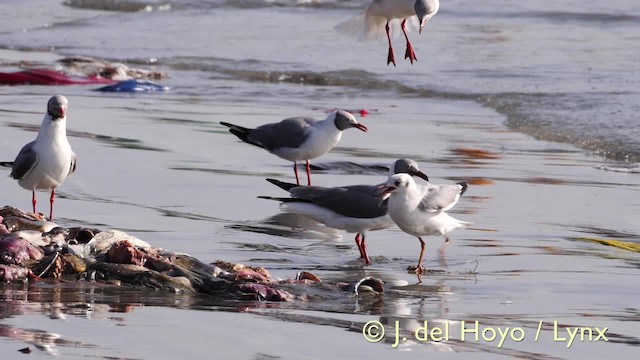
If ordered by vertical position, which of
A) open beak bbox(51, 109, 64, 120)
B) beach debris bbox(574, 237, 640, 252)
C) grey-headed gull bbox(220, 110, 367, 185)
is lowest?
beach debris bbox(574, 237, 640, 252)

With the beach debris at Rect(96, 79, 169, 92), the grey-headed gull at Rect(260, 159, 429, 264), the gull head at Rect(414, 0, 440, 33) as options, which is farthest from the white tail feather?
the grey-headed gull at Rect(260, 159, 429, 264)

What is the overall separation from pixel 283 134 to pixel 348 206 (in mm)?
2225

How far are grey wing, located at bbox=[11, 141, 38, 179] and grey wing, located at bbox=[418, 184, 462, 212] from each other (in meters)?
2.24

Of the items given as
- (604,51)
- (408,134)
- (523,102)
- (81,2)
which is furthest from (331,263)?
(81,2)

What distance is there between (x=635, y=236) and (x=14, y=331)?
4163 millimetres

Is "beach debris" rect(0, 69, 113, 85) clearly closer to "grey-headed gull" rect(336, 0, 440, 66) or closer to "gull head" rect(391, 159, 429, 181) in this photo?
"grey-headed gull" rect(336, 0, 440, 66)

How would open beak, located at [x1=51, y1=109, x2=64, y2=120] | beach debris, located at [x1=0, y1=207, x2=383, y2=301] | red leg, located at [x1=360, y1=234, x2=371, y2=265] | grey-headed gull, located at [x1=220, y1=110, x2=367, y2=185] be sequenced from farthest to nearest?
grey-headed gull, located at [x1=220, y1=110, x2=367, y2=185] → open beak, located at [x1=51, y1=109, x2=64, y2=120] → red leg, located at [x1=360, y1=234, x2=371, y2=265] → beach debris, located at [x1=0, y1=207, x2=383, y2=301]

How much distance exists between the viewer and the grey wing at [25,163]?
759 centimetres

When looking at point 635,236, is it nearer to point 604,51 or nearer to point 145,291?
point 145,291

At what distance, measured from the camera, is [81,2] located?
30.2 meters

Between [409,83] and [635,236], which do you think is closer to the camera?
[635,236]

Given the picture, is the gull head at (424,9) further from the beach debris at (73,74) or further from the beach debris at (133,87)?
the beach debris at (73,74)

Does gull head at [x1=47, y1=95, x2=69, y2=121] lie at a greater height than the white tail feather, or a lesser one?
lesser

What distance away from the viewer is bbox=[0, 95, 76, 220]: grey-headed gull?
760cm
